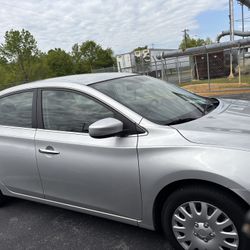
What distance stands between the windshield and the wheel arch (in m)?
0.54

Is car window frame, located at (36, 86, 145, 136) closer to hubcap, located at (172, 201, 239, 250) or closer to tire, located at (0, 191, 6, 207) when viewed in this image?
hubcap, located at (172, 201, 239, 250)

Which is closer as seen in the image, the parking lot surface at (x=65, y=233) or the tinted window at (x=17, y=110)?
the parking lot surface at (x=65, y=233)

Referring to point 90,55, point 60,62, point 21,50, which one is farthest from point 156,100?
point 90,55

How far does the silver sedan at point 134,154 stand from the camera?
90.4 inches

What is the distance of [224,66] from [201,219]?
84.4 ft

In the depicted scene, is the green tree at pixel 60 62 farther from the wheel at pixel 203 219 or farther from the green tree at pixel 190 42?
the wheel at pixel 203 219

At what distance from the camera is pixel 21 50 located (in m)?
30.3

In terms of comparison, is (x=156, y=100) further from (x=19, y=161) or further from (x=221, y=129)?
Result: (x=19, y=161)

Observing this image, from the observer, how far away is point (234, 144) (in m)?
2.27

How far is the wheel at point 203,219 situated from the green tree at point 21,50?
30.2 m

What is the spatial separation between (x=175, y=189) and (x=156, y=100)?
992 mm

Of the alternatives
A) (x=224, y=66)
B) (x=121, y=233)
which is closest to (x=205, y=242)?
(x=121, y=233)

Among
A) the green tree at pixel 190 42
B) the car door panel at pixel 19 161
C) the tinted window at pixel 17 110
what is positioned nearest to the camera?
the car door panel at pixel 19 161

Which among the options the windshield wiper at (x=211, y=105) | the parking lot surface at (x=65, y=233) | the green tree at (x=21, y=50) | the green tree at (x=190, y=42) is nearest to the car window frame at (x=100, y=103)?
the windshield wiper at (x=211, y=105)
